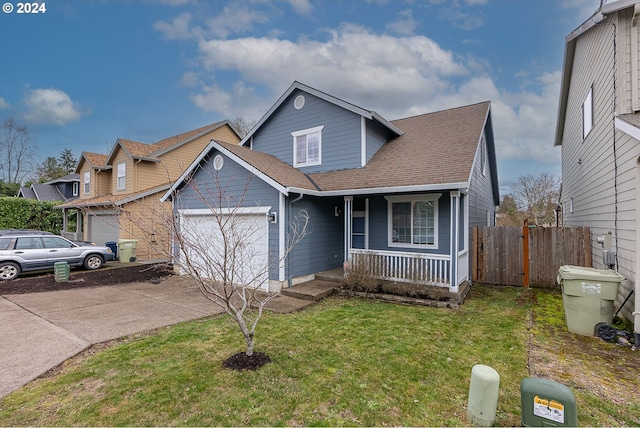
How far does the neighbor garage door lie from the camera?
1673cm

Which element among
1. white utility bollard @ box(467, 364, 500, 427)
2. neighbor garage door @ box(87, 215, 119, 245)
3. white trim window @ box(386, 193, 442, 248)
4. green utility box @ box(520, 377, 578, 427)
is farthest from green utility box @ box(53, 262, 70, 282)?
green utility box @ box(520, 377, 578, 427)

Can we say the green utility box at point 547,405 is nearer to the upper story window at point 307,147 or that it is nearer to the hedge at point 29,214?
the upper story window at point 307,147

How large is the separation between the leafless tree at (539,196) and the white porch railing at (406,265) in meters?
20.0

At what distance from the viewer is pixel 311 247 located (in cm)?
917

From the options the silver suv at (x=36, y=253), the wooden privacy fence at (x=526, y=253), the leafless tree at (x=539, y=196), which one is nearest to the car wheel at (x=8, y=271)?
the silver suv at (x=36, y=253)

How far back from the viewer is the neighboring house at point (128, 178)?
51.2 ft

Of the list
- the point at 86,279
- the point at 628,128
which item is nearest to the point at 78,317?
the point at 86,279

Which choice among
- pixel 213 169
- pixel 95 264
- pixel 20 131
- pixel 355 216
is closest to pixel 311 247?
pixel 355 216

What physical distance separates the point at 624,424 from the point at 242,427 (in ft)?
12.1

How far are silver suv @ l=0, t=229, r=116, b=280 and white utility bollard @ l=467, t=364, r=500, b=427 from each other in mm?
13818

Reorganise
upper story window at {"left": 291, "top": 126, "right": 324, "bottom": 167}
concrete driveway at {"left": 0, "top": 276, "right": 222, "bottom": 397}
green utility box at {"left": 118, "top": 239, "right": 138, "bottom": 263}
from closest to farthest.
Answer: concrete driveway at {"left": 0, "top": 276, "right": 222, "bottom": 397}, upper story window at {"left": 291, "top": 126, "right": 324, "bottom": 167}, green utility box at {"left": 118, "top": 239, "right": 138, "bottom": 263}

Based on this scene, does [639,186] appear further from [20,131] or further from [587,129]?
[20,131]

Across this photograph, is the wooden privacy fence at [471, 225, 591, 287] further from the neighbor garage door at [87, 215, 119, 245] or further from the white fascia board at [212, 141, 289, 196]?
the neighbor garage door at [87, 215, 119, 245]

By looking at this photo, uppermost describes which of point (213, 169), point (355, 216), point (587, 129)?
point (587, 129)
